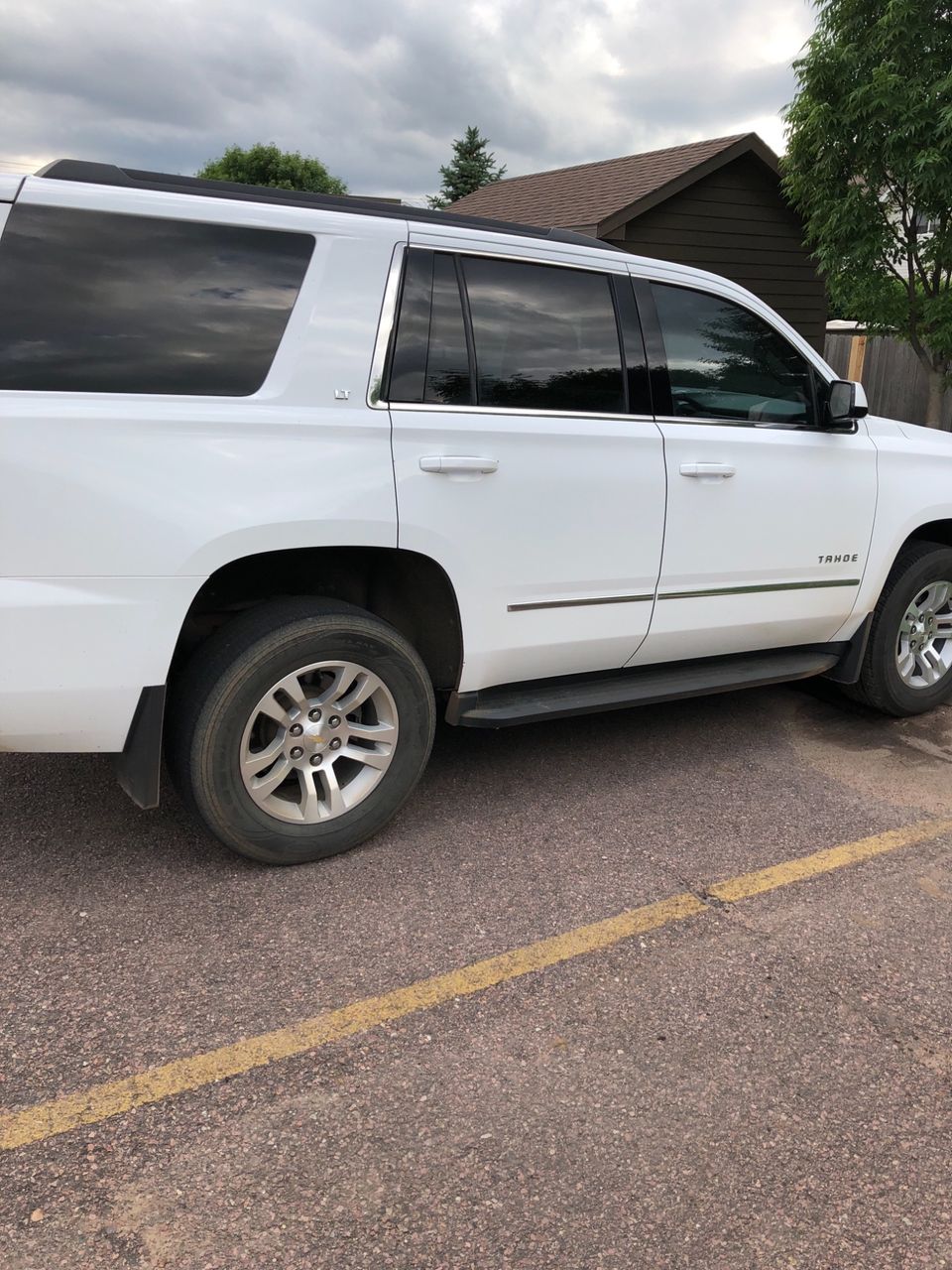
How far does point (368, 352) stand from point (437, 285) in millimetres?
379

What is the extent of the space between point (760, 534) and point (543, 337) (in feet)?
3.97

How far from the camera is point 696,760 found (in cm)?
446

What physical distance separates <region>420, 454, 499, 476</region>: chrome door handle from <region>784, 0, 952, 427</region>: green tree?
7512 millimetres

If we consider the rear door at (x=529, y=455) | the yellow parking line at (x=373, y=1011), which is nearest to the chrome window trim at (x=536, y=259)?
the rear door at (x=529, y=455)

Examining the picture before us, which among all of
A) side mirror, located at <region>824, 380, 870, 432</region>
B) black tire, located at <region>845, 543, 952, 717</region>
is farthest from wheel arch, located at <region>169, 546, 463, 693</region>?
black tire, located at <region>845, 543, 952, 717</region>

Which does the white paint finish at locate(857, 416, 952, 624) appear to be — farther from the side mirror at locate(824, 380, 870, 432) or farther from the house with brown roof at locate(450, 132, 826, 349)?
the house with brown roof at locate(450, 132, 826, 349)

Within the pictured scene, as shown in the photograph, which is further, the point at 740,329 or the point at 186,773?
the point at 740,329

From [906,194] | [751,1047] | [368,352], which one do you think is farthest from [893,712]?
[906,194]

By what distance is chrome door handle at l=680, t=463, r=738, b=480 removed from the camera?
387cm

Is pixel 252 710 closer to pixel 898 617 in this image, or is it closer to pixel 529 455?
pixel 529 455

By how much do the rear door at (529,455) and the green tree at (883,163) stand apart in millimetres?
6842

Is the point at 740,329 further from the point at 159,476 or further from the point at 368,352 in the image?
the point at 159,476

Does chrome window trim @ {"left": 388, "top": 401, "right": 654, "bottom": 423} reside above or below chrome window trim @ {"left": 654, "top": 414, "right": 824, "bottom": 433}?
above

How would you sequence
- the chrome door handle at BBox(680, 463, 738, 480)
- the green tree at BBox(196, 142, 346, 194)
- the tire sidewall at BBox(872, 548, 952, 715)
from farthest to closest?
the green tree at BBox(196, 142, 346, 194) → the tire sidewall at BBox(872, 548, 952, 715) → the chrome door handle at BBox(680, 463, 738, 480)
